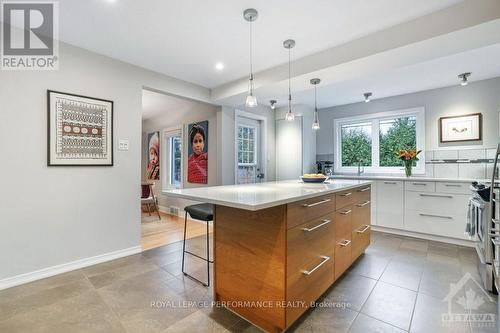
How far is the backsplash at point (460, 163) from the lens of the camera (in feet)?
10.7

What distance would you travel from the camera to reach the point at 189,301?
1.86m

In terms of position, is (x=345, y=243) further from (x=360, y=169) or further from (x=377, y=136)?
(x=377, y=136)

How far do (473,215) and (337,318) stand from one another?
1801 millimetres

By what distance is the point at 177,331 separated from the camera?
4.96ft

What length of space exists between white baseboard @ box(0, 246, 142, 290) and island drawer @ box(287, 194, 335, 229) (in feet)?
7.69

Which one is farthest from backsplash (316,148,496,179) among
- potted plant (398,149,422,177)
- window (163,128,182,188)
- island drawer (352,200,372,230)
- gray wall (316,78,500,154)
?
window (163,128,182,188)

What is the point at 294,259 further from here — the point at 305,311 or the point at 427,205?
the point at 427,205

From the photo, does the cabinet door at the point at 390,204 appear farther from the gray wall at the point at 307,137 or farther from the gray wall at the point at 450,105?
the gray wall at the point at 307,137

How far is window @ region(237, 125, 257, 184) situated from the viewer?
4.48 meters

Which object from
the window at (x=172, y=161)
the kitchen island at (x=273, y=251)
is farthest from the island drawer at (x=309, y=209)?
the window at (x=172, y=161)

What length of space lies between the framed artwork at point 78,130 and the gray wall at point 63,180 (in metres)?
0.06

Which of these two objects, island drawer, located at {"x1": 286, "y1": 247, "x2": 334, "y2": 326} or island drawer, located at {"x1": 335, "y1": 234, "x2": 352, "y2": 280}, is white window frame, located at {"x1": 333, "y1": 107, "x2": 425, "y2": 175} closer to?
island drawer, located at {"x1": 335, "y1": 234, "x2": 352, "y2": 280}

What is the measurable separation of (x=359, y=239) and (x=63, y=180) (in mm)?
3173

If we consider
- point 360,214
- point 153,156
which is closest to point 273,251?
point 360,214
